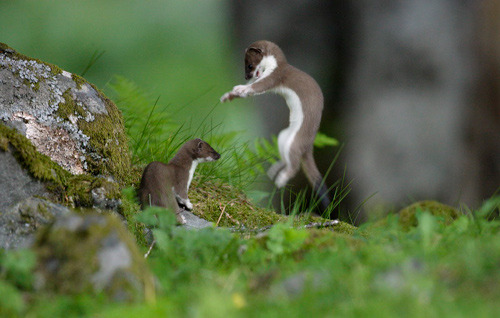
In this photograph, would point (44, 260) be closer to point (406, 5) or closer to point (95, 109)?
point (95, 109)

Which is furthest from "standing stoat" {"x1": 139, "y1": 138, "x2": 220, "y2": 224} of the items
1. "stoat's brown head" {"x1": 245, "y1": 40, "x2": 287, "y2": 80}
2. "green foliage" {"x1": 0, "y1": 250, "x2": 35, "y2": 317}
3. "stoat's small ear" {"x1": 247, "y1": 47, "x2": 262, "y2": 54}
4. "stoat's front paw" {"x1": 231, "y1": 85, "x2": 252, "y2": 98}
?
"green foliage" {"x1": 0, "y1": 250, "x2": 35, "y2": 317}

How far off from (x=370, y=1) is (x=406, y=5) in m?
0.40

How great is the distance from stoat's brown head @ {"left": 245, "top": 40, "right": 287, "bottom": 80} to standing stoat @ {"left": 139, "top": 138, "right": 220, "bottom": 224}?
33.8 inches

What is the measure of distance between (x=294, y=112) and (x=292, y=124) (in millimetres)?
95

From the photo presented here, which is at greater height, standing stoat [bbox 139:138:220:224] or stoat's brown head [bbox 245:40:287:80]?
stoat's brown head [bbox 245:40:287:80]

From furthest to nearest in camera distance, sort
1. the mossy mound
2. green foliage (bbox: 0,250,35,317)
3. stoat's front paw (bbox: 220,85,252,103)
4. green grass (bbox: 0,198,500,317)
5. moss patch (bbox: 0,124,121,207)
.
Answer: the mossy mound < moss patch (bbox: 0,124,121,207) < stoat's front paw (bbox: 220,85,252,103) < green foliage (bbox: 0,250,35,317) < green grass (bbox: 0,198,500,317)

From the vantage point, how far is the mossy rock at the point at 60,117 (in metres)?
4.32

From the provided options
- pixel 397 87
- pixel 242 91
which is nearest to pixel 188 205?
pixel 242 91

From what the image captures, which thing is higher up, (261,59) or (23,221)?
(261,59)

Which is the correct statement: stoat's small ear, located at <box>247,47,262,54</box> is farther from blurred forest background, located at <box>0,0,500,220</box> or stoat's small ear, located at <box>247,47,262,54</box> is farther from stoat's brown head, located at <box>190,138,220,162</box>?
blurred forest background, located at <box>0,0,500,220</box>

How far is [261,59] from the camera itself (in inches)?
182

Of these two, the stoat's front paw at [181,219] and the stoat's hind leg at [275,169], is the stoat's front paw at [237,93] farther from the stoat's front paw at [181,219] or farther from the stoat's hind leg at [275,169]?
the stoat's front paw at [181,219]

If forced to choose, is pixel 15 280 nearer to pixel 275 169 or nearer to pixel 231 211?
pixel 275 169

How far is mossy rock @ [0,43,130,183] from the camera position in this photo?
432 cm
